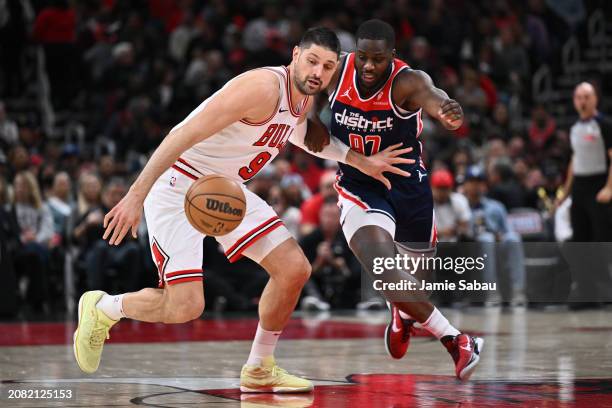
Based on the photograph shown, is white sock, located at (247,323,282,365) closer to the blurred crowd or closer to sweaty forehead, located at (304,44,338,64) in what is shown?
sweaty forehead, located at (304,44,338,64)

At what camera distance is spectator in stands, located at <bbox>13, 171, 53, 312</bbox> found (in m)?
11.0

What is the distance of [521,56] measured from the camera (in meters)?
16.8

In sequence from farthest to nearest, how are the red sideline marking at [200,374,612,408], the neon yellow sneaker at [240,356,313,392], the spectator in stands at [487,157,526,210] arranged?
1. the spectator in stands at [487,157,526,210]
2. the neon yellow sneaker at [240,356,313,392]
3. the red sideline marking at [200,374,612,408]

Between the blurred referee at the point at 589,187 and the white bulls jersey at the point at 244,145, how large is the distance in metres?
5.33

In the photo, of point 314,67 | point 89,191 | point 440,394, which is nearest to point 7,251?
point 89,191

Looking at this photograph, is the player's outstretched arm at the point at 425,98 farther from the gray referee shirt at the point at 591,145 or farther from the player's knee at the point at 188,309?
the gray referee shirt at the point at 591,145

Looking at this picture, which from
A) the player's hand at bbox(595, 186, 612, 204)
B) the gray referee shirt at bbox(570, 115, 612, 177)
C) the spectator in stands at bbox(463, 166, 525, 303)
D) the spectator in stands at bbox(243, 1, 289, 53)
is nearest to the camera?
the player's hand at bbox(595, 186, 612, 204)

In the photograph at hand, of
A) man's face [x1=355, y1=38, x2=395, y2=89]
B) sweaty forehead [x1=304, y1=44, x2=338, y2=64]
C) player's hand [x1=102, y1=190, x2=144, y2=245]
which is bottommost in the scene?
player's hand [x1=102, y1=190, x2=144, y2=245]

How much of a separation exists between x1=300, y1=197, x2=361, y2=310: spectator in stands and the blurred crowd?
17 mm

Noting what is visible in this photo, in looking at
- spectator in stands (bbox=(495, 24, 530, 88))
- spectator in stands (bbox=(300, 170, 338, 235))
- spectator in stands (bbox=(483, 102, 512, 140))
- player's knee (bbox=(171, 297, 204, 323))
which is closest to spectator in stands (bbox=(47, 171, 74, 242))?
spectator in stands (bbox=(300, 170, 338, 235))

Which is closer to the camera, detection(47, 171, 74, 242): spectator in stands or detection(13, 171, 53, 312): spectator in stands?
detection(13, 171, 53, 312): spectator in stands

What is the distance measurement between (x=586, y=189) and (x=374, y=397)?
5930 mm

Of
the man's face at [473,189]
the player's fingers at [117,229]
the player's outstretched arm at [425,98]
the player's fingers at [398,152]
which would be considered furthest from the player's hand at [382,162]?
the man's face at [473,189]

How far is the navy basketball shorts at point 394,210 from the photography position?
6371mm
